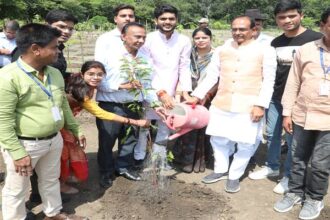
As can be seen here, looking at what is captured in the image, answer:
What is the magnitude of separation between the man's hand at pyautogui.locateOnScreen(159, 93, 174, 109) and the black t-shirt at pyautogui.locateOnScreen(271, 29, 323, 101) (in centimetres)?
112

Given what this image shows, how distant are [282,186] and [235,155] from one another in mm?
588

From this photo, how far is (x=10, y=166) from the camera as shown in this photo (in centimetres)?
245

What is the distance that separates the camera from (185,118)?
3.35 metres

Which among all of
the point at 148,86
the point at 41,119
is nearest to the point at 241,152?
the point at 148,86

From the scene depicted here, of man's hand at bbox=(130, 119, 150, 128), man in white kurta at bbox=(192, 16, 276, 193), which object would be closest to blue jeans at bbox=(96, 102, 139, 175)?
man's hand at bbox=(130, 119, 150, 128)

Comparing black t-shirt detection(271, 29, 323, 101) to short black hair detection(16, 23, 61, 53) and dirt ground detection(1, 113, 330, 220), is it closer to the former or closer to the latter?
dirt ground detection(1, 113, 330, 220)

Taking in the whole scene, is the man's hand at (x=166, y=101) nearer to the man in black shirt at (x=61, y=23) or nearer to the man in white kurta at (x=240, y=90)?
the man in white kurta at (x=240, y=90)

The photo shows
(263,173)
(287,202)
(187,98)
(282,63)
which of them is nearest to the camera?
(287,202)

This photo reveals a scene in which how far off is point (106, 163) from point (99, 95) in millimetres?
718

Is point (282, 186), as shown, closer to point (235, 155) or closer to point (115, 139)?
point (235, 155)

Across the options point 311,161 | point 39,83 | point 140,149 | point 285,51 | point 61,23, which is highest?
point 61,23

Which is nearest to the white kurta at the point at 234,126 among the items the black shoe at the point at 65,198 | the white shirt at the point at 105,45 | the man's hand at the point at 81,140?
the white shirt at the point at 105,45

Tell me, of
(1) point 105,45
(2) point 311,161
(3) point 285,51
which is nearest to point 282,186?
(2) point 311,161

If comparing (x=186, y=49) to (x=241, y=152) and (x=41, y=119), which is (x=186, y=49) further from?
(x=41, y=119)
